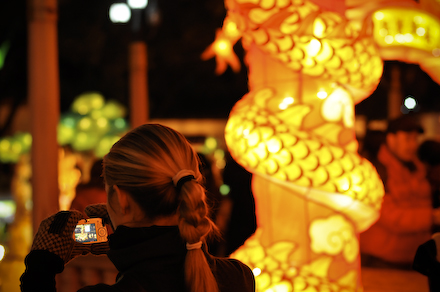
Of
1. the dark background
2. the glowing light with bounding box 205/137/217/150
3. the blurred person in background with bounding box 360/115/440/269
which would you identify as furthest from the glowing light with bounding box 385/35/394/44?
the glowing light with bounding box 205/137/217/150

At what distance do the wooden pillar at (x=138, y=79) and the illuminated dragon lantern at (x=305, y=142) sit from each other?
225 inches

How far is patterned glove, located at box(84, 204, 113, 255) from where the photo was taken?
5.88 feet

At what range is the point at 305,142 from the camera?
2.61 meters

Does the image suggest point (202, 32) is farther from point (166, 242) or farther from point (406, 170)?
point (166, 242)

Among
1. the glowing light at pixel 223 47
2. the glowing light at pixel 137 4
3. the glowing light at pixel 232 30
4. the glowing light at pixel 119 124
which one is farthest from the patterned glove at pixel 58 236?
the glowing light at pixel 119 124

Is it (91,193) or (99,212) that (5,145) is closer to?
(91,193)

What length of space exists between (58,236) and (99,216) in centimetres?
18

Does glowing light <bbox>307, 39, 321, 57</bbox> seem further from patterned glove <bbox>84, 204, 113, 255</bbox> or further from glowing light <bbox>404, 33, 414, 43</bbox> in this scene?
patterned glove <bbox>84, 204, 113, 255</bbox>

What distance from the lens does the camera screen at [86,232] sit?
1.72 m

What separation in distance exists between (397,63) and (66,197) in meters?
7.37

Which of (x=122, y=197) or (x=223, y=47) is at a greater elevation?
(x=223, y=47)

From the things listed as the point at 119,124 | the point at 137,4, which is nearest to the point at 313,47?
the point at 137,4

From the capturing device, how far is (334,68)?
2.69 metres

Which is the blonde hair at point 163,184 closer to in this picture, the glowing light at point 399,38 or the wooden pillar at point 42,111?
the glowing light at point 399,38
